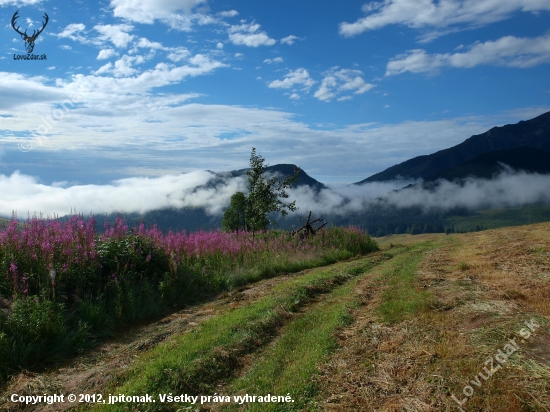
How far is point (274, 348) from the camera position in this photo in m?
7.10

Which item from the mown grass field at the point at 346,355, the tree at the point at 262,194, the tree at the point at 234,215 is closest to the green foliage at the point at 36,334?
the mown grass field at the point at 346,355

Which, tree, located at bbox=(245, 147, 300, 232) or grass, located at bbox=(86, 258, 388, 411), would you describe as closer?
grass, located at bbox=(86, 258, 388, 411)

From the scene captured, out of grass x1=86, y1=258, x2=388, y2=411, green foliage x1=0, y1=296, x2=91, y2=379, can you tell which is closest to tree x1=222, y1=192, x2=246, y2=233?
grass x1=86, y1=258, x2=388, y2=411

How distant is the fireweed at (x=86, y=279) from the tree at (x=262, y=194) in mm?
8304

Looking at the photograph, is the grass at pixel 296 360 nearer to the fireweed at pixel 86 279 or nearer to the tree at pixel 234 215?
the fireweed at pixel 86 279

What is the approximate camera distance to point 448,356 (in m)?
5.68

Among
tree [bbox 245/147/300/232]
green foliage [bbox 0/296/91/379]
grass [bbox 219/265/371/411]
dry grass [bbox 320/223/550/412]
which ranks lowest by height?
→ grass [bbox 219/265/371/411]

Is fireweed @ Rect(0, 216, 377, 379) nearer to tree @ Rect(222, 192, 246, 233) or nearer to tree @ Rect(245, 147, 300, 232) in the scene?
tree @ Rect(245, 147, 300, 232)

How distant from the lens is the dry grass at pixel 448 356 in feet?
15.4

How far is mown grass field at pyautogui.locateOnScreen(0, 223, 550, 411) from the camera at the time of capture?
4.97m

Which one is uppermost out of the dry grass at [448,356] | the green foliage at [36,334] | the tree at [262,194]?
the tree at [262,194]

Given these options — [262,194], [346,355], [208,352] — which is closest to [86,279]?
[208,352]

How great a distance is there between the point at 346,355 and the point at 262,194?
1773cm

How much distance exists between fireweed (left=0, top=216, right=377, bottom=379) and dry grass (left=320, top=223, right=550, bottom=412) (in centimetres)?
533
